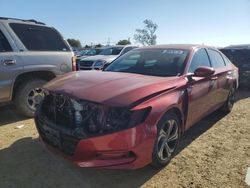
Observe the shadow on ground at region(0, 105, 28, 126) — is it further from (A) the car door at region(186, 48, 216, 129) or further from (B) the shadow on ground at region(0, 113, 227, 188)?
(A) the car door at region(186, 48, 216, 129)

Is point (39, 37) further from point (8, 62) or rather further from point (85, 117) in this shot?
point (85, 117)

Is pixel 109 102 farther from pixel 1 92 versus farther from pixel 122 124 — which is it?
pixel 1 92

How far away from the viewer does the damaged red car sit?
318cm

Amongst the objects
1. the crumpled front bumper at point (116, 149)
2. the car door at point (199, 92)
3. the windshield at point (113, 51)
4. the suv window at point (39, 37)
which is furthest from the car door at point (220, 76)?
the windshield at point (113, 51)

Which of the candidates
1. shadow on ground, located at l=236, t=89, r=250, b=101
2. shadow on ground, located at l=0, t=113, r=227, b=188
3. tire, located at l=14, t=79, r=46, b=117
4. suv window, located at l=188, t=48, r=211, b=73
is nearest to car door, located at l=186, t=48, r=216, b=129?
suv window, located at l=188, t=48, r=211, b=73

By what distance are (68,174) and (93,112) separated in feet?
3.05

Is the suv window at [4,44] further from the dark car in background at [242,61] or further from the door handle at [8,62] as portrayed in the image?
the dark car in background at [242,61]

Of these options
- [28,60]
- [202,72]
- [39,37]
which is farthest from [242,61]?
[28,60]

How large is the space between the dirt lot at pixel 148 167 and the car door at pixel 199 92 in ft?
1.54

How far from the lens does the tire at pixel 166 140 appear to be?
11.7 feet

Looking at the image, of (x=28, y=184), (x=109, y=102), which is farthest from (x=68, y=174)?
(x=109, y=102)

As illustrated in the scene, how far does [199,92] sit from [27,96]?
342 centimetres

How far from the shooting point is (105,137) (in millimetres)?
3125

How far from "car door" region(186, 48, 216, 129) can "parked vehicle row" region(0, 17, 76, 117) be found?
2.92 m
